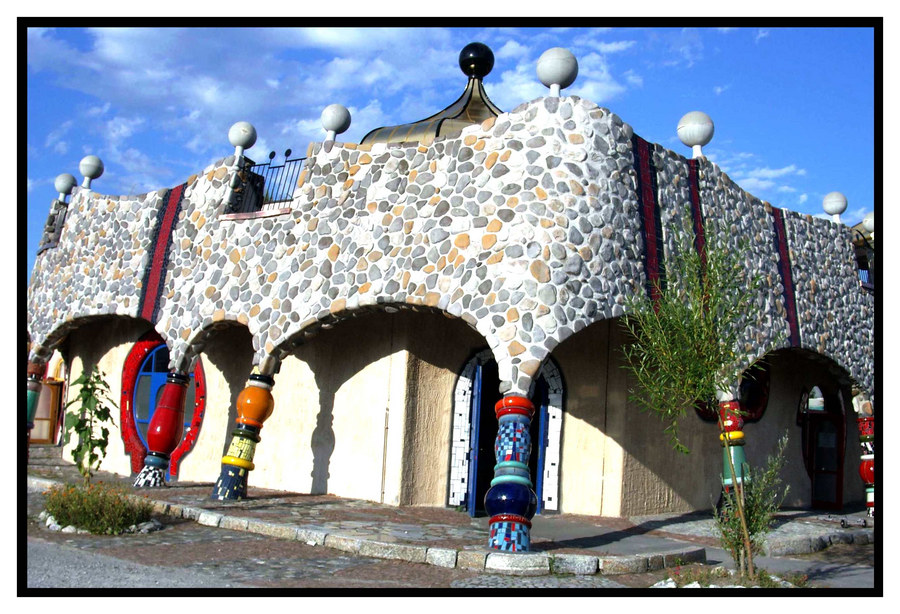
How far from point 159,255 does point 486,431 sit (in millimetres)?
5312

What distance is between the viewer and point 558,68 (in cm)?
945

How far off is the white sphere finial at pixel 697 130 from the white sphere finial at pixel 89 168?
9598 millimetres

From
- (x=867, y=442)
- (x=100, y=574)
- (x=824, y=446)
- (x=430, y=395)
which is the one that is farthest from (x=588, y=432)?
(x=100, y=574)

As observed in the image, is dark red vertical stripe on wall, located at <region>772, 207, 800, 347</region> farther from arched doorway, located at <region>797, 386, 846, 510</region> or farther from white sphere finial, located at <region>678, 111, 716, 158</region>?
arched doorway, located at <region>797, 386, 846, 510</region>

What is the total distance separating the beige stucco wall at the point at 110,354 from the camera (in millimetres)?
14081

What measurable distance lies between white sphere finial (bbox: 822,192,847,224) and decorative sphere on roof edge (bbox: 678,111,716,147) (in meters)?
3.79

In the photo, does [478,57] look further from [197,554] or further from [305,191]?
[197,554]

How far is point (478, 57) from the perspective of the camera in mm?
14797

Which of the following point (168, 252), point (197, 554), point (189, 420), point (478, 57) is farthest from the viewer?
point (478, 57)

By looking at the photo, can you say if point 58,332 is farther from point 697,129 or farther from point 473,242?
point 697,129

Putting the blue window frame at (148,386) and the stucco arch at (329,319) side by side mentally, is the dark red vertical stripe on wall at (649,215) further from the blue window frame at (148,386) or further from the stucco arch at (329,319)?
the blue window frame at (148,386)

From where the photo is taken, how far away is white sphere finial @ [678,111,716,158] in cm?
1118

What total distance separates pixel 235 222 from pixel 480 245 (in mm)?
4094
